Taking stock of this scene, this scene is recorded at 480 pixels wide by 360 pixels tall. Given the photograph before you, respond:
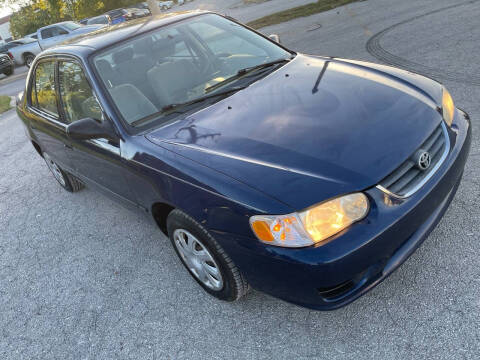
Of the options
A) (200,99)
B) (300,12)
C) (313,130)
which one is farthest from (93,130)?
(300,12)

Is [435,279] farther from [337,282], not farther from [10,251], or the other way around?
[10,251]

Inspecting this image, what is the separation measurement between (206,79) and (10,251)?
Answer: 2628mm

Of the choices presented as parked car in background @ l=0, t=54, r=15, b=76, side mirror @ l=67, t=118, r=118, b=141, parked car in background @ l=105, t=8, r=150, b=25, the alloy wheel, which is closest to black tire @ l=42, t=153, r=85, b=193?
side mirror @ l=67, t=118, r=118, b=141

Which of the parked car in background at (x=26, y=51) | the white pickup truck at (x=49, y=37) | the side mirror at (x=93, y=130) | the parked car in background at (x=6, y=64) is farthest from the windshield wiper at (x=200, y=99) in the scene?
the parked car in background at (x=26, y=51)

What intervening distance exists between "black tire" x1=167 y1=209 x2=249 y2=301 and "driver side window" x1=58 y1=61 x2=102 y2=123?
1.06 meters

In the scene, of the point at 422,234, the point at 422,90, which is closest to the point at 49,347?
the point at 422,234

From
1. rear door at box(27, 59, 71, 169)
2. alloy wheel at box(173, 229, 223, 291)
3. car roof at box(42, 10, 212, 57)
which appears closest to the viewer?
alloy wheel at box(173, 229, 223, 291)

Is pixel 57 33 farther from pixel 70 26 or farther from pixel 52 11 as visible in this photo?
pixel 52 11

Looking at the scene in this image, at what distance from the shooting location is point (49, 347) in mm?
2752

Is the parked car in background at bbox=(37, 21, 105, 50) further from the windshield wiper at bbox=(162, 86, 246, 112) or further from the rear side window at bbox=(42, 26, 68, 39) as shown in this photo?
the windshield wiper at bbox=(162, 86, 246, 112)

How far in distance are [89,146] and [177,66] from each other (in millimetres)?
946

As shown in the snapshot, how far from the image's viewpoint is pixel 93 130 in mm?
2844

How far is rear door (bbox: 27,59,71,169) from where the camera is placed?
3.73m

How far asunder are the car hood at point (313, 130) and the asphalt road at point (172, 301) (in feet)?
2.66
